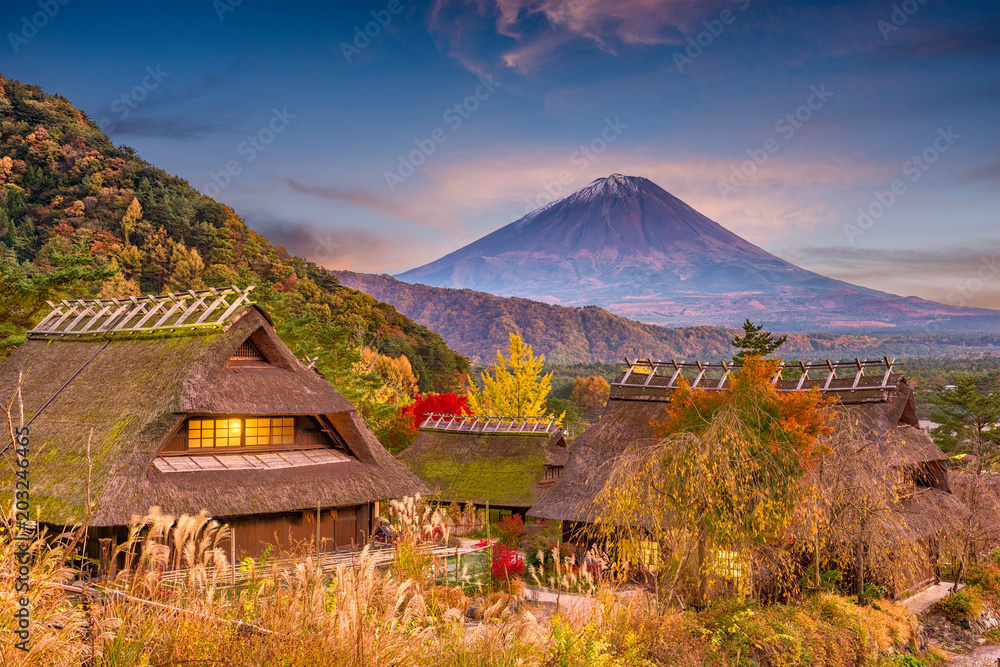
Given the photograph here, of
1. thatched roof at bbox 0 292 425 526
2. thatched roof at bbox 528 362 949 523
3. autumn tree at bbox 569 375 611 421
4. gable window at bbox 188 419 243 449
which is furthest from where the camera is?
autumn tree at bbox 569 375 611 421

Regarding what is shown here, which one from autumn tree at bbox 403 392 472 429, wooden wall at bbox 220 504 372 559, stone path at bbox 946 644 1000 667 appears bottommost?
stone path at bbox 946 644 1000 667

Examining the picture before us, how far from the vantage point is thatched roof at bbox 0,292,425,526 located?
16016 millimetres

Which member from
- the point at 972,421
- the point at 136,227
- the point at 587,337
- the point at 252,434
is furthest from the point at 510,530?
the point at 587,337

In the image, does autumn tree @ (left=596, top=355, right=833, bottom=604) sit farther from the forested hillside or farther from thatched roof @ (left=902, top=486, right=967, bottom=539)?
the forested hillside

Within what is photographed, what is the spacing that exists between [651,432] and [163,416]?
14.0m

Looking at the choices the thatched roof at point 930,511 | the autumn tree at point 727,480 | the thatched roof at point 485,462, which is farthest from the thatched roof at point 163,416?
the thatched roof at point 930,511

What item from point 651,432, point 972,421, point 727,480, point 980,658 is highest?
point 972,421

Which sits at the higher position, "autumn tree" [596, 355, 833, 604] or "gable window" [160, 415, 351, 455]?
"gable window" [160, 415, 351, 455]

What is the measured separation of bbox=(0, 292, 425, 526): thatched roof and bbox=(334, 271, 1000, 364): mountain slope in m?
125

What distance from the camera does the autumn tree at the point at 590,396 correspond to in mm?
83000

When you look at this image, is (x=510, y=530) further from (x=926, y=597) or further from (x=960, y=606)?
(x=960, y=606)

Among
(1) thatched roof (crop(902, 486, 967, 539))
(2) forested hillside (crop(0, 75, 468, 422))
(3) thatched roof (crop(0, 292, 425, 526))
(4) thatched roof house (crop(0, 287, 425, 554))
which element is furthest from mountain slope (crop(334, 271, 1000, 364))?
(3) thatched roof (crop(0, 292, 425, 526))

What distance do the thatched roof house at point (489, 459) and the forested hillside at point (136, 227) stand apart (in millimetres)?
24812

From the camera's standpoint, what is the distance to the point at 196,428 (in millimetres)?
18797
